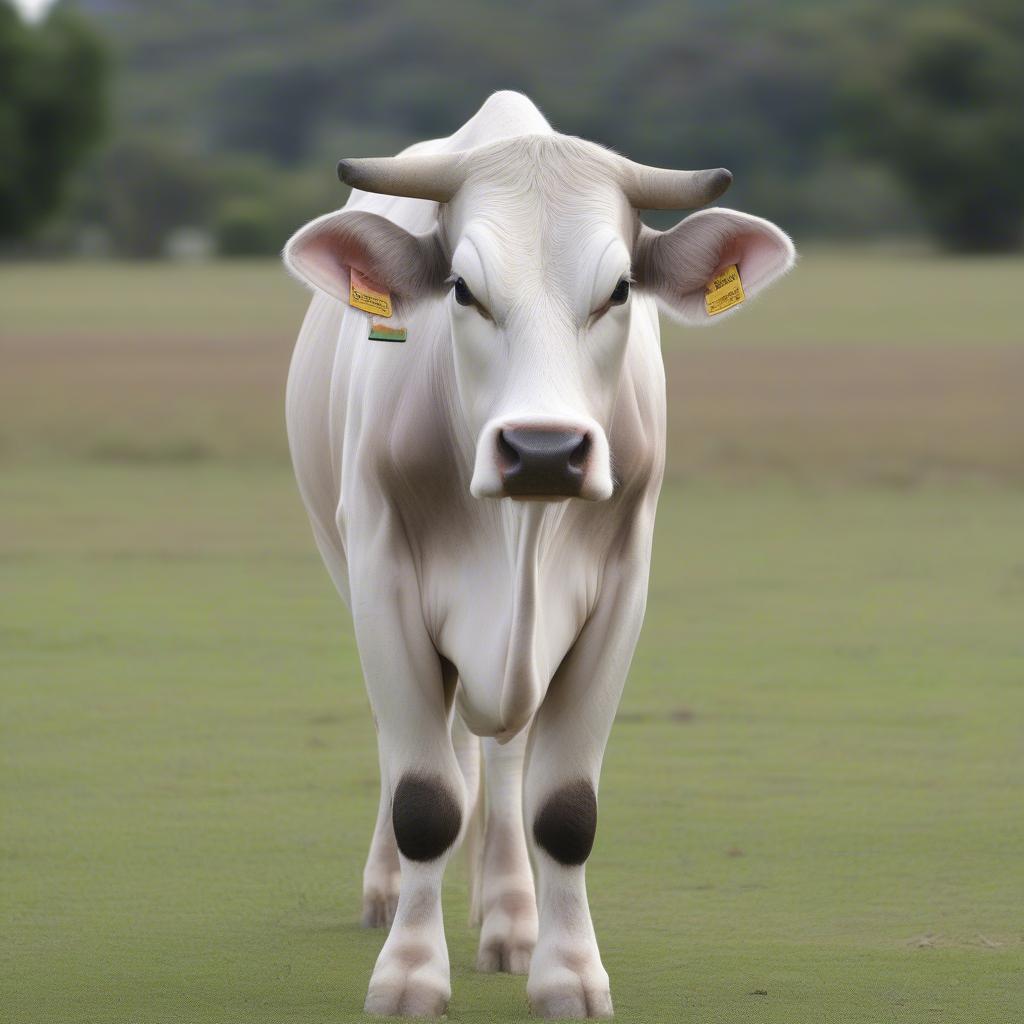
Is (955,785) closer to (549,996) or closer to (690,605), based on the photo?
(549,996)

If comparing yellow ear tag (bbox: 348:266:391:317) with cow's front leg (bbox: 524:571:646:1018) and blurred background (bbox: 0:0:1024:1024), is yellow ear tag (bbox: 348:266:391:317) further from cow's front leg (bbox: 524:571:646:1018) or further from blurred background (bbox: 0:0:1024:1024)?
blurred background (bbox: 0:0:1024:1024)

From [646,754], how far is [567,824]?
2.30 m

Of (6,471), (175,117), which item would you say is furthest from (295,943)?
(175,117)

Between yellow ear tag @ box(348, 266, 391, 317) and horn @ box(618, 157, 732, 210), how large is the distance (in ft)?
1.57

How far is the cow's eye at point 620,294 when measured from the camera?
3653 millimetres

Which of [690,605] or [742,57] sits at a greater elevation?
[742,57]

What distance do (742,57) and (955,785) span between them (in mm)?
115187

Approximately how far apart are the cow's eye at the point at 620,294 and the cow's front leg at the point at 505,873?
125 centimetres

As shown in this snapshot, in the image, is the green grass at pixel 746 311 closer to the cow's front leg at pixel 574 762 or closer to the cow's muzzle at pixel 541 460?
the cow's front leg at pixel 574 762

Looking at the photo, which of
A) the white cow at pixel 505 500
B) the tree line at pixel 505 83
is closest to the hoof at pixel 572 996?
the white cow at pixel 505 500

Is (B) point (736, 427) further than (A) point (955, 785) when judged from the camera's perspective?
Yes

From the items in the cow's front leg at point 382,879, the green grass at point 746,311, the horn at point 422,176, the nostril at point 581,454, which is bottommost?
the cow's front leg at point 382,879

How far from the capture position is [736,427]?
1692cm

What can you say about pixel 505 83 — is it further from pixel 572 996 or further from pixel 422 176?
pixel 572 996
